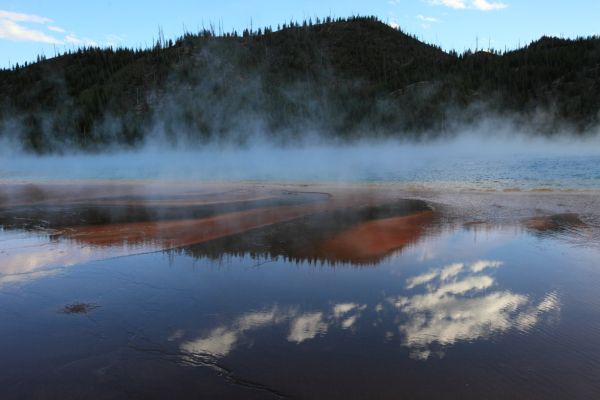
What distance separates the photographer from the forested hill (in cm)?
8594

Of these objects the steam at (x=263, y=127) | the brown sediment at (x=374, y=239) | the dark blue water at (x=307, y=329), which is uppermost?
the steam at (x=263, y=127)

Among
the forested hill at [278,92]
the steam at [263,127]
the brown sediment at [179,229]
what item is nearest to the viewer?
the brown sediment at [179,229]

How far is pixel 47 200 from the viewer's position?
61.1 ft

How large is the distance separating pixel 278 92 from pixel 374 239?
97220mm

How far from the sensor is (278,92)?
341ft

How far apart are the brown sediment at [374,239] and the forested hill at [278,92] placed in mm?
76281

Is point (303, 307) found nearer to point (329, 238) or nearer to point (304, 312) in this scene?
point (304, 312)

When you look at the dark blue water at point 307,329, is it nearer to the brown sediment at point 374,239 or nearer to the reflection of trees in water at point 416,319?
the reflection of trees in water at point 416,319

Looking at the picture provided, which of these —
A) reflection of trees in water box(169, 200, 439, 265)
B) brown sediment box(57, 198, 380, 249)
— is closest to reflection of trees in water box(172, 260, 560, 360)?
reflection of trees in water box(169, 200, 439, 265)

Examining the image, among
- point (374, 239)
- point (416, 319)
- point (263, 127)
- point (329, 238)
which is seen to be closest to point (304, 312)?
point (416, 319)

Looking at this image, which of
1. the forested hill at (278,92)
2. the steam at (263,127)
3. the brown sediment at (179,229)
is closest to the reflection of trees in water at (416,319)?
the brown sediment at (179,229)

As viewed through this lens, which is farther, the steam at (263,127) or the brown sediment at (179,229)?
the steam at (263,127)

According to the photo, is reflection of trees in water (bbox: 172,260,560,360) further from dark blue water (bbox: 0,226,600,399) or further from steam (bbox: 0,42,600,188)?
steam (bbox: 0,42,600,188)

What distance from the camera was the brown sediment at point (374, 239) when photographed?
8.84 m
